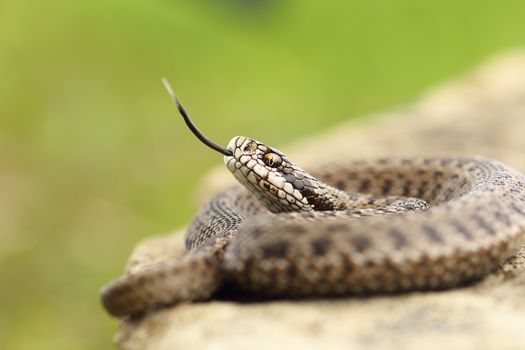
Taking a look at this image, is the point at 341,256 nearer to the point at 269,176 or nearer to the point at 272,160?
the point at 269,176

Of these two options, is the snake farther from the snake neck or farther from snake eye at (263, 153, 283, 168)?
snake eye at (263, 153, 283, 168)

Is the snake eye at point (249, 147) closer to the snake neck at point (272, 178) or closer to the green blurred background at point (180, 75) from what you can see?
the snake neck at point (272, 178)

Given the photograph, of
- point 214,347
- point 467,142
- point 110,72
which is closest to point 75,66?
point 110,72

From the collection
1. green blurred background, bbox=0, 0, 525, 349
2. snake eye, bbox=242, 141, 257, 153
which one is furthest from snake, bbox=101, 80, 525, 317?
green blurred background, bbox=0, 0, 525, 349

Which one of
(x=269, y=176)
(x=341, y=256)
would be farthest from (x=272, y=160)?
(x=341, y=256)

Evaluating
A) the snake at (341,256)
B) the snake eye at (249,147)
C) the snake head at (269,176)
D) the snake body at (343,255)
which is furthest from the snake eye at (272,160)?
the snake body at (343,255)

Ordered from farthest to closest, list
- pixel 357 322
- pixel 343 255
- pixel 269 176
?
pixel 269 176 → pixel 343 255 → pixel 357 322
